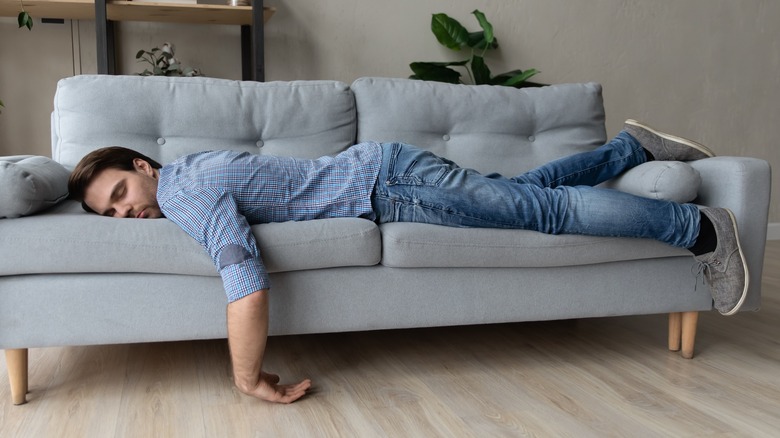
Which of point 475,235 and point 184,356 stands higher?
point 475,235

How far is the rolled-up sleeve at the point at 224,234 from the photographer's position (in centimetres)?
151

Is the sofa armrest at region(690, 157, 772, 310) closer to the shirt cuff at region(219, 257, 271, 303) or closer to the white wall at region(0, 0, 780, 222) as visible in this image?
the shirt cuff at region(219, 257, 271, 303)

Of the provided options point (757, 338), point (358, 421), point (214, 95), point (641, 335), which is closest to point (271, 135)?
point (214, 95)

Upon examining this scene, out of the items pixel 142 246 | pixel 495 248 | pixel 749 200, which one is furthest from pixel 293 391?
pixel 749 200

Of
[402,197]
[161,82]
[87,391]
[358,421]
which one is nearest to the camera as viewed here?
[358,421]

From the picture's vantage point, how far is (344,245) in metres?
1.68

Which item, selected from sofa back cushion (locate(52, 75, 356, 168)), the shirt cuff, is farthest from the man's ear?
the shirt cuff

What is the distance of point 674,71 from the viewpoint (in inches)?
152

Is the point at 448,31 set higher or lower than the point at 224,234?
higher

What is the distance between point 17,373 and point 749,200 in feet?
6.30

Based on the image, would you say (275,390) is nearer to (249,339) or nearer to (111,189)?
(249,339)

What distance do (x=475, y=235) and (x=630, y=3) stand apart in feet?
8.28

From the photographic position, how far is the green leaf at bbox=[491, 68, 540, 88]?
318 cm

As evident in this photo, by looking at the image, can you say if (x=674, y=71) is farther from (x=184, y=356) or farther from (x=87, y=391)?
(x=87, y=391)
